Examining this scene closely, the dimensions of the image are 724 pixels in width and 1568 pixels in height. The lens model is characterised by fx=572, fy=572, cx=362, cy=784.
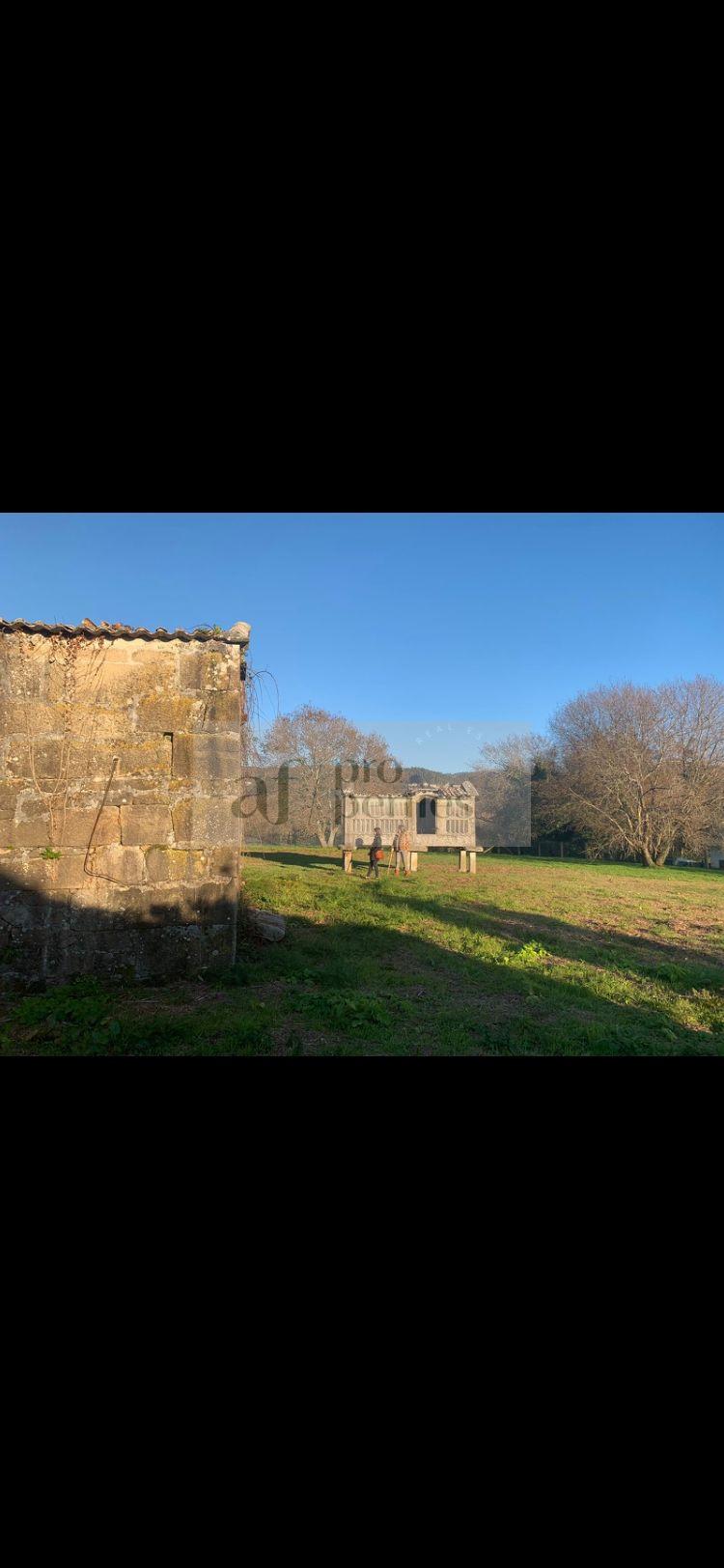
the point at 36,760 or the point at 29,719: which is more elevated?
the point at 29,719

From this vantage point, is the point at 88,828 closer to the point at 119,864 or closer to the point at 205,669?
the point at 119,864

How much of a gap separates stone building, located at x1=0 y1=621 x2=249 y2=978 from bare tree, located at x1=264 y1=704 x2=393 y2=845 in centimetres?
42

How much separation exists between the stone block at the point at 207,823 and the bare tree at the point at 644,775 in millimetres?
2619

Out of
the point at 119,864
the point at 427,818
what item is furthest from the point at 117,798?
the point at 427,818

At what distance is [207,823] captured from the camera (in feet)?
12.6

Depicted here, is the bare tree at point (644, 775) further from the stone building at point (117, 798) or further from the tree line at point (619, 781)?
the stone building at point (117, 798)

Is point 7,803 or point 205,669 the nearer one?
point 7,803

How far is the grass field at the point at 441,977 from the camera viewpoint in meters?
3.24

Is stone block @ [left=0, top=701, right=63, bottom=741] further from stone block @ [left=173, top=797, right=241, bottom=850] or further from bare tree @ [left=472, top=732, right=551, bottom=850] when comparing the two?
bare tree @ [left=472, top=732, right=551, bottom=850]

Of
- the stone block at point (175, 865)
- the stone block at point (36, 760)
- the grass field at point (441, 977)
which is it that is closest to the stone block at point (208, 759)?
the stone block at point (175, 865)

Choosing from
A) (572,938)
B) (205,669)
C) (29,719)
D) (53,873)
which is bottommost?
(572,938)

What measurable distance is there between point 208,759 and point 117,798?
0.64 meters
